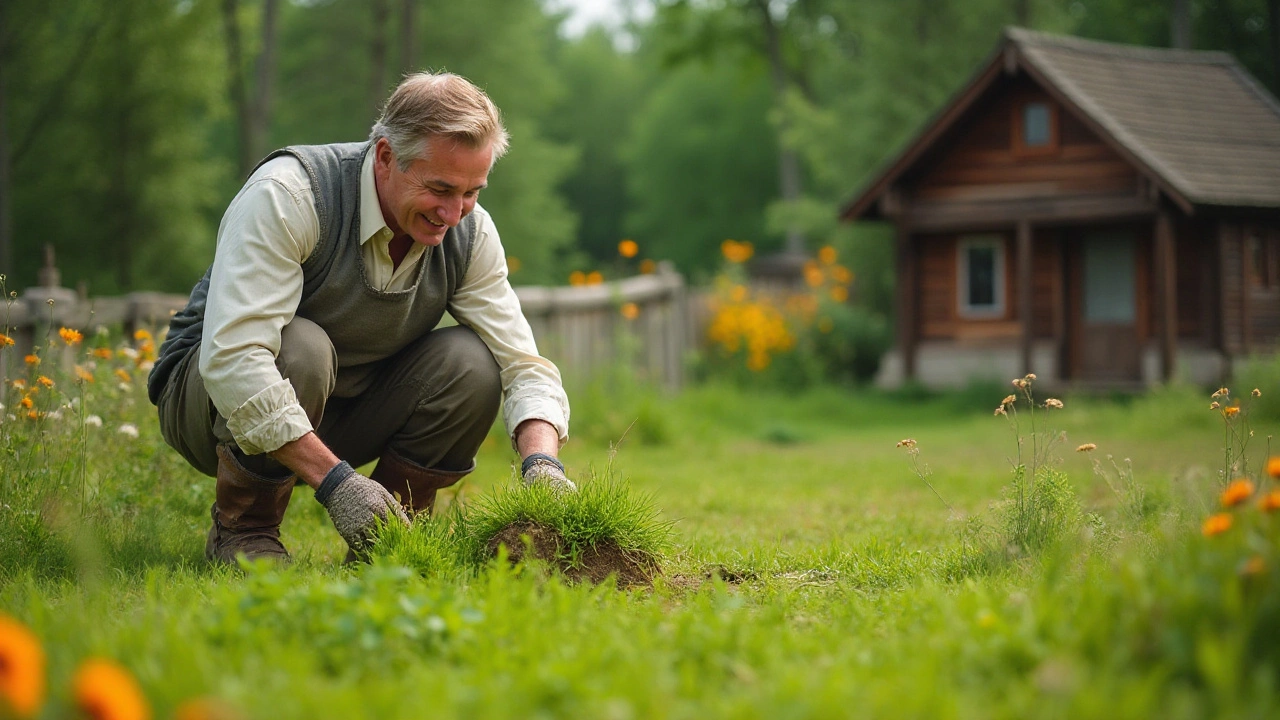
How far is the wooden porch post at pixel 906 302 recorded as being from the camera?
1680cm

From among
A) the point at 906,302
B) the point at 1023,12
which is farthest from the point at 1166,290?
the point at 1023,12

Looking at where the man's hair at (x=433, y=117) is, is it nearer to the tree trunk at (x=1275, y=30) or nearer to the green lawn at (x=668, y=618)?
the green lawn at (x=668, y=618)

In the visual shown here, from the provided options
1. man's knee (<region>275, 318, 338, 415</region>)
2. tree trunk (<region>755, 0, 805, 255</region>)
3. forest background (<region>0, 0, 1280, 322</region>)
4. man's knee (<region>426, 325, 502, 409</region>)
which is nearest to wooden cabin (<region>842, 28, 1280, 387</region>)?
forest background (<region>0, 0, 1280, 322</region>)

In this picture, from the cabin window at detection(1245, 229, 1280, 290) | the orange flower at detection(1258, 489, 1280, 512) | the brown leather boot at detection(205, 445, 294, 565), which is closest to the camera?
the orange flower at detection(1258, 489, 1280, 512)

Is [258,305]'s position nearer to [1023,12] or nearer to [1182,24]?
[1023,12]

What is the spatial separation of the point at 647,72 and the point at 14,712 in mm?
47793

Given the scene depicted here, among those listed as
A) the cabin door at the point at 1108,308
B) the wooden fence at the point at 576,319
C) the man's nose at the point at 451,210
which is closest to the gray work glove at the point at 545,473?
the man's nose at the point at 451,210

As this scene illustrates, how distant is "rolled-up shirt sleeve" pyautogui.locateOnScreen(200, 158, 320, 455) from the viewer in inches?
130

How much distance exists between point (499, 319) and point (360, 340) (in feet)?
1.53

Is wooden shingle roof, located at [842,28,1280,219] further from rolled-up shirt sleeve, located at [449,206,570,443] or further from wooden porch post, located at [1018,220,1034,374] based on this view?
rolled-up shirt sleeve, located at [449,206,570,443]

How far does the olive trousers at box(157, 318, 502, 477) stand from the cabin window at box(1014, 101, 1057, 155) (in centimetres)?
1325

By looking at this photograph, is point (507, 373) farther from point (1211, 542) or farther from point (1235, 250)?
point (1235, 250)

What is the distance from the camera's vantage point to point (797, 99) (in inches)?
876

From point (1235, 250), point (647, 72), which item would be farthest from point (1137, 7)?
point (647, 72)
